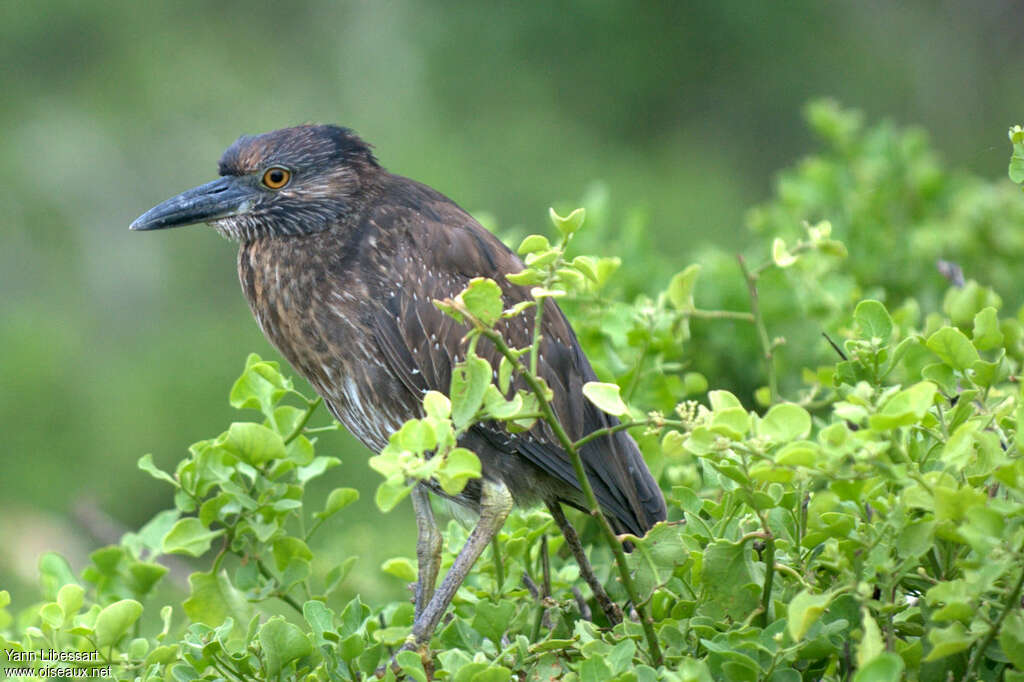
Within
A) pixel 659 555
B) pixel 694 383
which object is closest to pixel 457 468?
pixel 659 555

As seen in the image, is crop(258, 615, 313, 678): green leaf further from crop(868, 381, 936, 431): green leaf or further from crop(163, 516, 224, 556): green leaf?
crop(868, 381, 936, 431): green leaf

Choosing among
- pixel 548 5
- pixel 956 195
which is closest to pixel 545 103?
pixel 548 5

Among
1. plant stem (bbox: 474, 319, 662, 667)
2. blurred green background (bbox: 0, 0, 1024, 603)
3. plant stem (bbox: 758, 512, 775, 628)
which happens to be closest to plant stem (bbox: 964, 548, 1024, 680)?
plant stem (bbox: 758, 512, 775, 628)

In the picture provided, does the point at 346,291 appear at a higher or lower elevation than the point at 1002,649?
higher

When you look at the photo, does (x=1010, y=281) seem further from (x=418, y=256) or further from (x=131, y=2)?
(x=131, y=2)

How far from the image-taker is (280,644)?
197cm

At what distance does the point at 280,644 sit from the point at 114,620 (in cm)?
34

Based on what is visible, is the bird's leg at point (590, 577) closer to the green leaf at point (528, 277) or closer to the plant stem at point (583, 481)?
the plant stem at point (583, 481)

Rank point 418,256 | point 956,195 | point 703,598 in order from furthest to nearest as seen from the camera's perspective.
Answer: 1. point 956,195
2. point 418,256
3. point 703,598

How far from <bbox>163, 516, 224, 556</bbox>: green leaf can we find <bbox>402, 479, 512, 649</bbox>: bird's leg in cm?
44

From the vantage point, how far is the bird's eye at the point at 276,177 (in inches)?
128

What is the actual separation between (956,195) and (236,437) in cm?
282

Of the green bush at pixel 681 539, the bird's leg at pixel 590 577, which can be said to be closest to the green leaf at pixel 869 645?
the green bush at pixel 681 539

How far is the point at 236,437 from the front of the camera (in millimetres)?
2336
